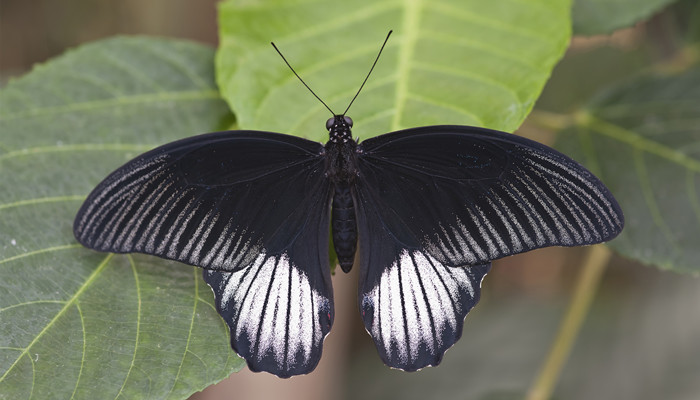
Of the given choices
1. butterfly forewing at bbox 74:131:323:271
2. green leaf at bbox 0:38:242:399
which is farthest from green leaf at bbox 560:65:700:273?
green leaf at bbox 0:38:242:399

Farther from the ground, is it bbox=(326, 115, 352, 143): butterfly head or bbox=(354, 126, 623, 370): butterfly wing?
bbox=(326, 115, 352, 143): butterfly head

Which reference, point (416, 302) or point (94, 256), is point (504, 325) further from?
point (94, 256)

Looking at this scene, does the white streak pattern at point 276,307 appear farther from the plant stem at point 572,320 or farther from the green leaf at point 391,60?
the plant stem at point 572,320

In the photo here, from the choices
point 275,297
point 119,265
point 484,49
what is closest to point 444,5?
point 484,49

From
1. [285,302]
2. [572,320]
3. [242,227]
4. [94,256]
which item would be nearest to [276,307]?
[285,302]

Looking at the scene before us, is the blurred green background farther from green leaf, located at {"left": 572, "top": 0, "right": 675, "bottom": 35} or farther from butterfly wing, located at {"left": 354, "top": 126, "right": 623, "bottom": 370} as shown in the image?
butterfly wing, located at {"left": 354, "top": 126, "right": 623, "bottom": 370}
